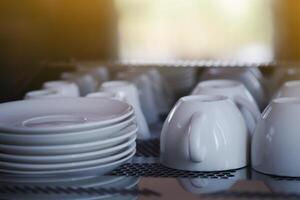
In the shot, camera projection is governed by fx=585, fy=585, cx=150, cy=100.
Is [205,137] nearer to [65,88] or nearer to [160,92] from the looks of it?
[65,88]

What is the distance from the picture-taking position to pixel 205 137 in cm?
66

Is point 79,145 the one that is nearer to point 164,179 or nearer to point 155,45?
point 164,179

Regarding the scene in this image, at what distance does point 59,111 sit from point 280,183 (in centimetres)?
31

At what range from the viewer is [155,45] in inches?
55.2

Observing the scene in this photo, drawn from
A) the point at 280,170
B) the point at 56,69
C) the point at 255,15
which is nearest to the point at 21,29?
the point at 56,69

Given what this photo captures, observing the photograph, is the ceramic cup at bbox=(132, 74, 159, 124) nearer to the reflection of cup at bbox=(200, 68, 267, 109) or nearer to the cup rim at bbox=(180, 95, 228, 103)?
the reflection of cup at bbox=(200, 68, 267, 109)

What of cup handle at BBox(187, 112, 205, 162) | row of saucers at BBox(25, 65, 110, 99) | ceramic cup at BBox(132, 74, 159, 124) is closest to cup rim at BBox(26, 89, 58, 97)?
row of saucers at BBox(25, 65, 110, 99)

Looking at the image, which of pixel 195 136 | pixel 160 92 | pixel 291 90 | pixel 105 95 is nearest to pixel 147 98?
pixel 160 92

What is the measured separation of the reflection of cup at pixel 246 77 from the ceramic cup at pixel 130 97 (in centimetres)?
24

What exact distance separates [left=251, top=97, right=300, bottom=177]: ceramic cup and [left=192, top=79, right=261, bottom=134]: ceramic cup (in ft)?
0.20

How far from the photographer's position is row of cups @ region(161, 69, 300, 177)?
637 millimetres

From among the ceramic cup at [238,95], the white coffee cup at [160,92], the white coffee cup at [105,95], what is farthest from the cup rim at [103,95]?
the white coffee cup at [160,92]

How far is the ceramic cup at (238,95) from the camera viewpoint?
751mm

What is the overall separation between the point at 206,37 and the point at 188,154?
74cm
